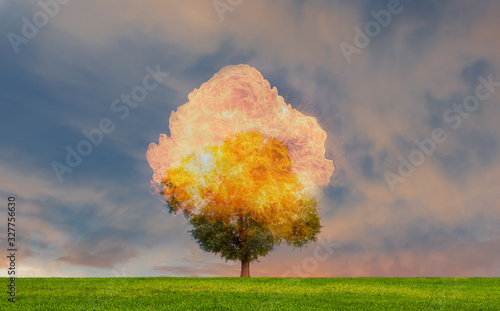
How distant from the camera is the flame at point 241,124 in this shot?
1248 inches

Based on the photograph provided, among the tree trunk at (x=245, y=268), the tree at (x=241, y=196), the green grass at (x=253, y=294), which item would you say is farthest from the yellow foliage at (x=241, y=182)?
the green grass at (x=253, y=294)

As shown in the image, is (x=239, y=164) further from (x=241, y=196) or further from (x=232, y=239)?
(x=232, y=239)

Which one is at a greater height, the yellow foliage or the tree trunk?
the yellow foliage

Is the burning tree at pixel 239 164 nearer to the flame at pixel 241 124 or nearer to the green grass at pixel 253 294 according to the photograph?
the flame at pixel 241 124

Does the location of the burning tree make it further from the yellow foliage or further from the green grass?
the green grass

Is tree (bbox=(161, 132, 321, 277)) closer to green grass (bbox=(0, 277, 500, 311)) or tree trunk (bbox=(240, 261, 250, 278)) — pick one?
tree trunk (bbox=(240, 261, 250, 278))

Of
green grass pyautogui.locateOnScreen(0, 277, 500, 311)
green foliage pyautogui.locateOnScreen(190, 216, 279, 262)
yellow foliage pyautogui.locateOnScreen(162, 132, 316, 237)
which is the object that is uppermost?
yellow foliage pyautogui.locateOnScreen(162, 132, 316, 237)

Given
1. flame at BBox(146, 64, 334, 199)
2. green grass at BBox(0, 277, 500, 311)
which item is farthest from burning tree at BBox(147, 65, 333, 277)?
green grass at BBox(0, 277, 500, 311)

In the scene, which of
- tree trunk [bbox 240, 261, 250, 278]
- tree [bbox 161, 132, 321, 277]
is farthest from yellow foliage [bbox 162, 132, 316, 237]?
tree trunk [bbox 240, 261, 250, 278]

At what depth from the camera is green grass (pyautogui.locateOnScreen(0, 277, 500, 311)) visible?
19156 millimetres

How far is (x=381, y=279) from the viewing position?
32219mm

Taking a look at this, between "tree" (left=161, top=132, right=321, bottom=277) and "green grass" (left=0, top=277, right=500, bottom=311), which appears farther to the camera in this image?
"tree" (left=161, top=132, right=321, bottom=277)

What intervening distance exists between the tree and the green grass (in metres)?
5.84

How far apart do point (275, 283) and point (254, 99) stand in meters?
13.5
